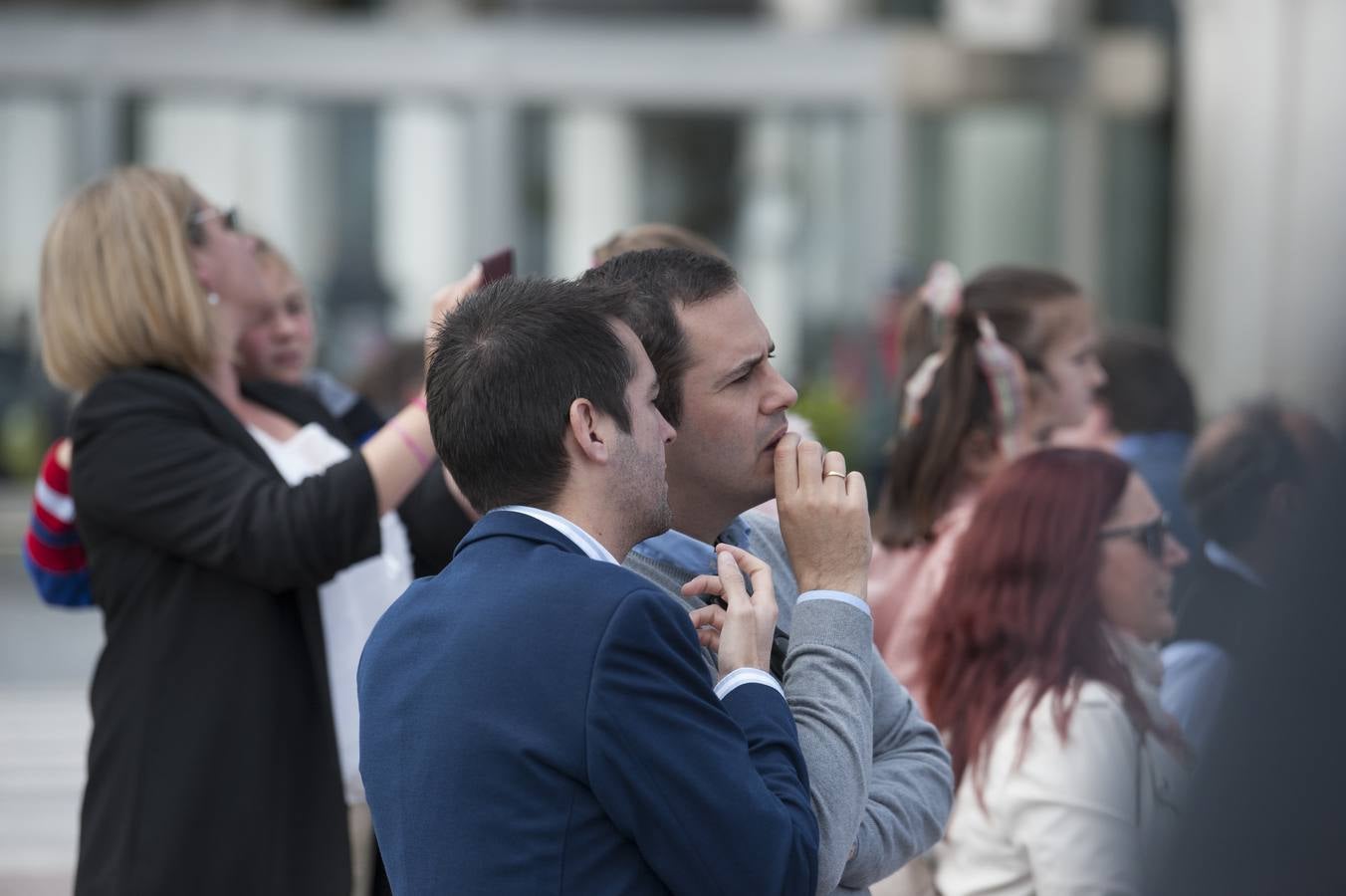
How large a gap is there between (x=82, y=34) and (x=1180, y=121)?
13320 mm

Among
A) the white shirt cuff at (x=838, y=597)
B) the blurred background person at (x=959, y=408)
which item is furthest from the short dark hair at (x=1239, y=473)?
the white shirt cuff at (x=838, y=597)

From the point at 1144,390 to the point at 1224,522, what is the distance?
3.14ft

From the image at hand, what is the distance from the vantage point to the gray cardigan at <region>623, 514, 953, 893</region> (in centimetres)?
189

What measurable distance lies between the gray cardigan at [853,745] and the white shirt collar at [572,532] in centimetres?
26

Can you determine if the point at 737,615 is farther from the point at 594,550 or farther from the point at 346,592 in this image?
the point at 346,592

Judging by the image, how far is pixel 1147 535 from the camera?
325cm

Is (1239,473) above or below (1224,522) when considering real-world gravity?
above

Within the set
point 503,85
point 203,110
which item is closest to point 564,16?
point 503,85

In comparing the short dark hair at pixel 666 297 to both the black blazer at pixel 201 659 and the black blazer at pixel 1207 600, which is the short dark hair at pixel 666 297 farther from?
the black blazer at pixel 1207 600

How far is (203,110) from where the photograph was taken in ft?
58.3

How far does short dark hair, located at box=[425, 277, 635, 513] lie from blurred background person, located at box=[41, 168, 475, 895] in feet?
3.27

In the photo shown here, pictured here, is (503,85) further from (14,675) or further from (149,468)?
(149,468)

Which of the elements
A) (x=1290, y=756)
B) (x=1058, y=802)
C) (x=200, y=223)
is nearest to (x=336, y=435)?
(x=200, y=223)

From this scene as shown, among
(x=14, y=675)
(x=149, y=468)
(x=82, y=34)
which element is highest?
(x=82, y=34)
